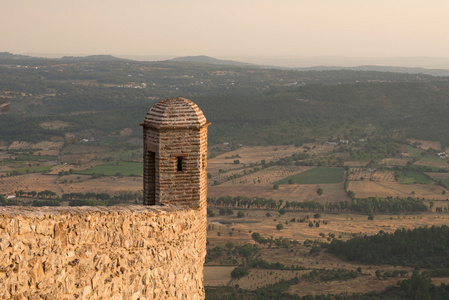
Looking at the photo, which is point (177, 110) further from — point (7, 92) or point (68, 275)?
point (7, 92)

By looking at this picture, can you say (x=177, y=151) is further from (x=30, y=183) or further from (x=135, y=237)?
(x=30, y=183)

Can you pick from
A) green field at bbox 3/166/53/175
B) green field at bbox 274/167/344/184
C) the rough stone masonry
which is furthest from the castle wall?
green field at bbox 3/166/53/175

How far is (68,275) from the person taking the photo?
457 cm

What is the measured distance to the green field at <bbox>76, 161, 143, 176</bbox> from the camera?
65812mm

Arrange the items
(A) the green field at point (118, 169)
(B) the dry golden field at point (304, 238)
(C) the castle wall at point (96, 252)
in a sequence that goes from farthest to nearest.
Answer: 1. (A) the green field at point (118, 169)
2. (B) the dry golden field at point (304, 238)
3. (C) the castle wall at point (96, 252)

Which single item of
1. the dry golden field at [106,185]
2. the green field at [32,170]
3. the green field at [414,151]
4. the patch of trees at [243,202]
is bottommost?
the patch of trees at [243,202]

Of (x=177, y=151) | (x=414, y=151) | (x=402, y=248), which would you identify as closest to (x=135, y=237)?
(x=177, y=151)

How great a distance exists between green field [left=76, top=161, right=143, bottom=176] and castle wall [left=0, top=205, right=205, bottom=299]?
59597 mm

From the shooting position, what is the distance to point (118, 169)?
6800 centimetres

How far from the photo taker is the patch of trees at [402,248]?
32.2m

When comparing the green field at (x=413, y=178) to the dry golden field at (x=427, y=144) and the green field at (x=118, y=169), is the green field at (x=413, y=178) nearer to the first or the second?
the dry golden field at (x=427, y=144)

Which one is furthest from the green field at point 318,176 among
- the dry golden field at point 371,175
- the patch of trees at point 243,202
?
the patch of trees at point 243,202

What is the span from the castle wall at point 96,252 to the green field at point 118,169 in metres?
59.6

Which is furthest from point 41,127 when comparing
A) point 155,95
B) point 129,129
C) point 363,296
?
point 363,296
